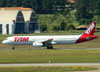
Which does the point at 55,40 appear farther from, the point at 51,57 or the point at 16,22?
the point at 16,22

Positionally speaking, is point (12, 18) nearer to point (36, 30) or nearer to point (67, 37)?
point (36, 30)

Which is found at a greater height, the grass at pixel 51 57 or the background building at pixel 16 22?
the grass at pixel 51 57

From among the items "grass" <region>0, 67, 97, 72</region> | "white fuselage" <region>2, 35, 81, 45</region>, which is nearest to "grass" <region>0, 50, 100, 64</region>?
"grass" <region>0, 67, 97, 72</region>

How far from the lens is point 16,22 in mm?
157750

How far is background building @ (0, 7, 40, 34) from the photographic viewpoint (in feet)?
511

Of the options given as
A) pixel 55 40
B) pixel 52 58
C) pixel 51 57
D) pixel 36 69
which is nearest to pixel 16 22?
pixel 55 40

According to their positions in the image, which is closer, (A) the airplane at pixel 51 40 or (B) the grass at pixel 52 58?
(B) the grass at pixel 52 58

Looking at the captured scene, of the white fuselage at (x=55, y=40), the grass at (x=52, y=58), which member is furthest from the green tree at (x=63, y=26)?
the grass at (x=52, y=58)

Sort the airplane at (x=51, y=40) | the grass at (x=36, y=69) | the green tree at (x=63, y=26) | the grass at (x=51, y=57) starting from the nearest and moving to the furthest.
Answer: the grass at (x=36, y=69), the grass at (x=51, y=57), the airplane at (x=51, y=40), the green tree at (x=63, y=26)

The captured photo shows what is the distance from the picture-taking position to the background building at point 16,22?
511 ft

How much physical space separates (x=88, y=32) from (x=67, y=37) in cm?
532

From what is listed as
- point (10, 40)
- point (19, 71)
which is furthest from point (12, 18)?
point (19, 71)

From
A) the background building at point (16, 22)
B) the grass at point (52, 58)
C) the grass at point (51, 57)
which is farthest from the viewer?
the background building at point (16, 22)

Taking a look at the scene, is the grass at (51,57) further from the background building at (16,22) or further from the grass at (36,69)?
the background building at (16,22)
